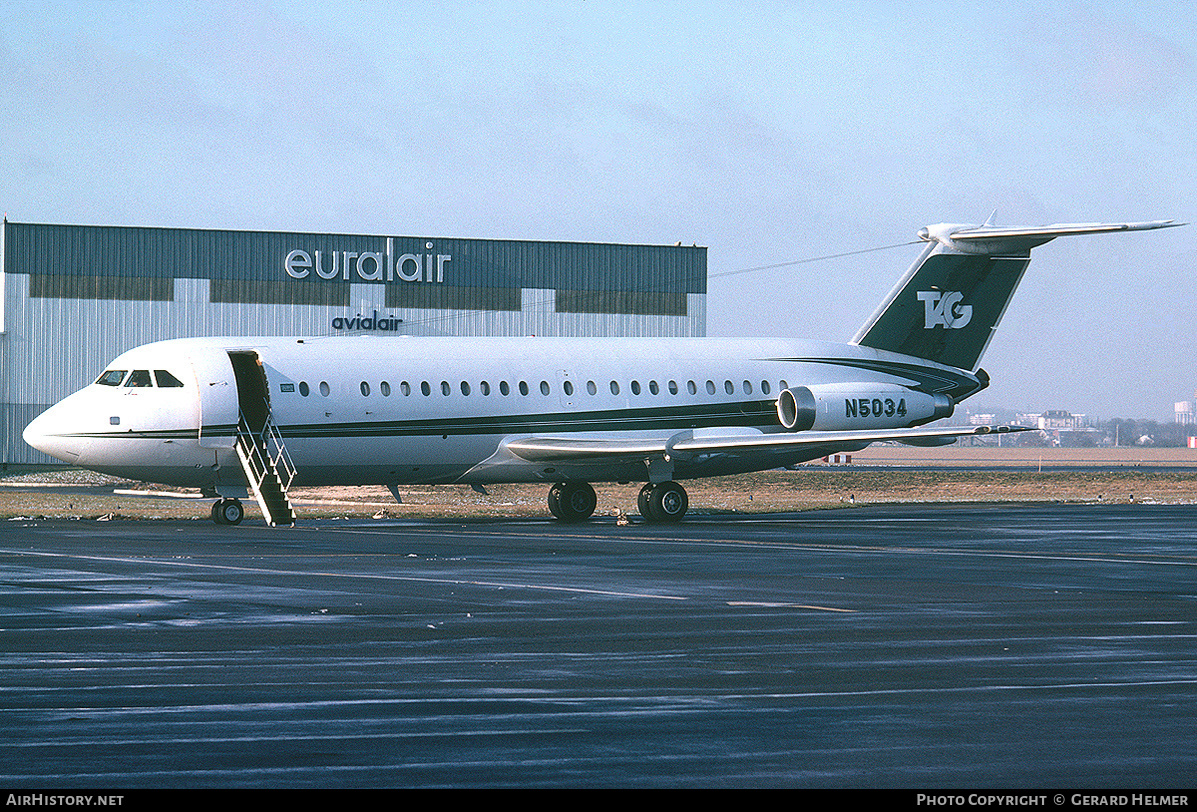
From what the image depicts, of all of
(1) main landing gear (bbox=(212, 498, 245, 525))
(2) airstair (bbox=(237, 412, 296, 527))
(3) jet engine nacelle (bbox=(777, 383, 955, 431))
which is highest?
(3) jet engine nacelle (bbox=(777, 383, 955, 431))

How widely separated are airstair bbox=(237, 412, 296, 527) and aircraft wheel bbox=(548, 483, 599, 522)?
23.0ft

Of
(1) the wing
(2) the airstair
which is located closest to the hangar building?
(1) the wing

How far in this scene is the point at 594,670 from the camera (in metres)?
11.9

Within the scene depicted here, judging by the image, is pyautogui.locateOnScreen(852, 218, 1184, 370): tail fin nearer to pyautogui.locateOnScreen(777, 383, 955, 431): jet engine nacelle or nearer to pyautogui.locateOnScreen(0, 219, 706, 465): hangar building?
pyautogui.locateOnScreen(777, 383, 955, 431): jet engine nacelle

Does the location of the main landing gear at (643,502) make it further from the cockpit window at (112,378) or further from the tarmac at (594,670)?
the tarmac at (594,670)

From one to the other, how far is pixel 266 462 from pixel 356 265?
106 feet

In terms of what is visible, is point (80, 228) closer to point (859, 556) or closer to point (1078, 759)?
point (859, 556)

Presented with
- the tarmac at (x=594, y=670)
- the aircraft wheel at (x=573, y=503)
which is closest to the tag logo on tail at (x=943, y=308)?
the aircraft wheel at (x=573, y=503)

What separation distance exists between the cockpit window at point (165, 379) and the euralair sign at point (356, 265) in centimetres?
3100

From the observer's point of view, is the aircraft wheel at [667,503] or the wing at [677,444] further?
the aircraft wheel at [667,503]

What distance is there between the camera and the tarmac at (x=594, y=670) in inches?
328

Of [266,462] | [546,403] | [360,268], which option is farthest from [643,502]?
[360,268]

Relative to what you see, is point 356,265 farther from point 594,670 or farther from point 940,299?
point 594,670

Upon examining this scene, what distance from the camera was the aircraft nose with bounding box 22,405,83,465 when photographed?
102 feet
